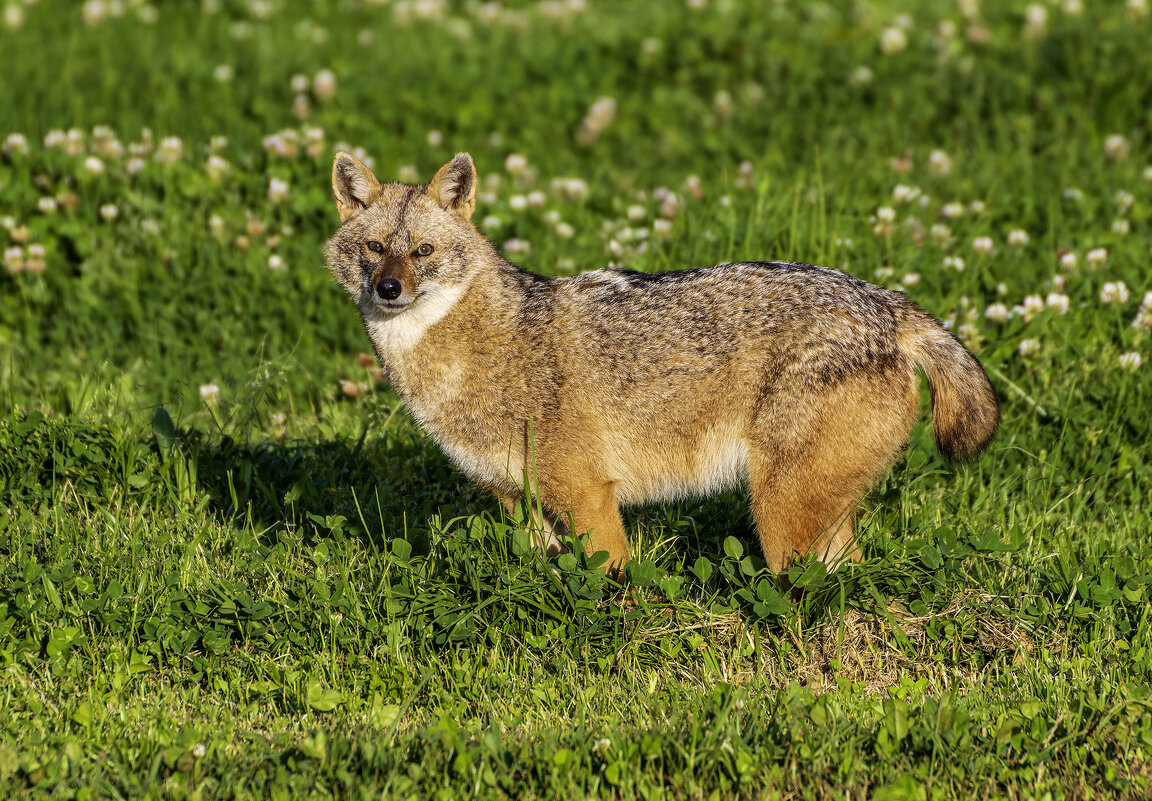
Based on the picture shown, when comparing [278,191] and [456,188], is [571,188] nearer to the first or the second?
[278,191]

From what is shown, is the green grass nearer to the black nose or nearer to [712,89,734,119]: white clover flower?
[712,89,734,119]: white clover flower

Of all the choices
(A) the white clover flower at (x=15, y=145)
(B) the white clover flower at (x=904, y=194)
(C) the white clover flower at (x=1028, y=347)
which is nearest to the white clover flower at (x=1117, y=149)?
(B) the white clover flower at (x=904, y=194)

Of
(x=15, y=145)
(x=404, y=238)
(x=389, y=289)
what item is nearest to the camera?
(x=389, y=289)

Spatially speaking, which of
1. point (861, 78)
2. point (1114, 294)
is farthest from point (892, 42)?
point (1114, 294)

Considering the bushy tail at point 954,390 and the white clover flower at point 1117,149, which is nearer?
the bushy tail at point 954,390

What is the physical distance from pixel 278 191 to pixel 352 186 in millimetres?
2642

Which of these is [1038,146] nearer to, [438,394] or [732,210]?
[732,210]

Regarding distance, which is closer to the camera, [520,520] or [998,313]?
[520,520]

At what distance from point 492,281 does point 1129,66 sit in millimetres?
6826

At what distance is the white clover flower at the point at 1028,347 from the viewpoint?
6.20 meters

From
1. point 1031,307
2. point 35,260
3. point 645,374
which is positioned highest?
point 645,374

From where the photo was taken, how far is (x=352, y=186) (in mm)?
5340

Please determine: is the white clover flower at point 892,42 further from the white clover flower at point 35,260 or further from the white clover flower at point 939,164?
the white clover flower at point 35,260

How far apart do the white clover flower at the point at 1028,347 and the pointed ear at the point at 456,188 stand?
304cm
